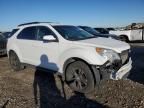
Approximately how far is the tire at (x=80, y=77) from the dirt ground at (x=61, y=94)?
19 centimetres

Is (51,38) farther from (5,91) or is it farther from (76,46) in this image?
(5,91)

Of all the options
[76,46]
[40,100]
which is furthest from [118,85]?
[40,100]

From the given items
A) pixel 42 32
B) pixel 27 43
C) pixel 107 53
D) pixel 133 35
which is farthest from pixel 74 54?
pixel 133 35

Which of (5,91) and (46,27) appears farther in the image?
(46,27)

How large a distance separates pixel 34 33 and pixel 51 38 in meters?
1.25

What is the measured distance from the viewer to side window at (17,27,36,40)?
768 cm

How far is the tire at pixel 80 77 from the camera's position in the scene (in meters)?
5.78

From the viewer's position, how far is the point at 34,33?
766cm

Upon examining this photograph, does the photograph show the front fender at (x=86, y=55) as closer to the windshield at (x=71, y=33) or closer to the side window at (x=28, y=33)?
the windshield at (x=71, y=33)

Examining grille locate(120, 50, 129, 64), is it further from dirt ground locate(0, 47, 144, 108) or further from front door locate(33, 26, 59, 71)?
front door locate(33, 26, 59, 71)

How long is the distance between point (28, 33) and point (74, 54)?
2568 millimetres

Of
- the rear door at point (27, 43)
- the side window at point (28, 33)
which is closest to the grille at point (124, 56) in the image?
the rear door at point (27, 43)

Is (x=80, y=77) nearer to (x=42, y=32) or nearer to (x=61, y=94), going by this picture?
(x=61, y=94)

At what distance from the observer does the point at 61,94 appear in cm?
608
